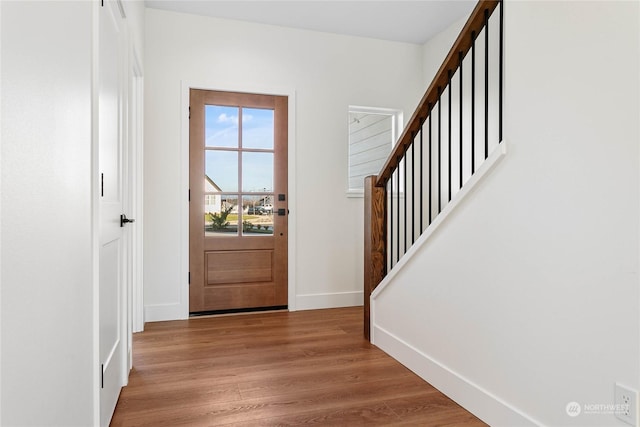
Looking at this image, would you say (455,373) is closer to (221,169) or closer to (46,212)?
(46,212)

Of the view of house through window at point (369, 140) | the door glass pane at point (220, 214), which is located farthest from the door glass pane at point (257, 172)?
the view of house through window at point (369, 140)

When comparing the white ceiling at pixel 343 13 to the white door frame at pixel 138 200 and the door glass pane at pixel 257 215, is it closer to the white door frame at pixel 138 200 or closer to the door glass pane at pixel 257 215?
the white door frame at pixel 138 200

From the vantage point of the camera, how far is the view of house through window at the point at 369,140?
14.0ft

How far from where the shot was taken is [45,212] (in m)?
0.92

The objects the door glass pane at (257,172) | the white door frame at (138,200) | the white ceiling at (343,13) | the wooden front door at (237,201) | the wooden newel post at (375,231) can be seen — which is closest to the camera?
the wooden newel post at (375,231)

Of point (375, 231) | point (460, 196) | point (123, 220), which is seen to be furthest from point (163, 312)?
point (460, 196)

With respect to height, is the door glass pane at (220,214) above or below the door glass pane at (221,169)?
below

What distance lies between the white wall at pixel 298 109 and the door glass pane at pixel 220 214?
0.71 ft

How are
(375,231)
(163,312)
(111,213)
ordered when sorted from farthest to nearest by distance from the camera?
(163,312) → (375,231) → (111,213)

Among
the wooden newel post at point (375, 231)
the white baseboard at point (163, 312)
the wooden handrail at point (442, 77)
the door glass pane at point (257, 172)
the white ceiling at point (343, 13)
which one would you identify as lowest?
the white baseboard at point (163, 312)

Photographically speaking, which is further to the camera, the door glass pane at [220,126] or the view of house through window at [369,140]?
the view of house through window at [369,140]

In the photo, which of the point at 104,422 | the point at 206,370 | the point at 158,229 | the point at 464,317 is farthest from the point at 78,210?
the point at 158,229

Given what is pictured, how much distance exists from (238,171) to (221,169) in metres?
0.15

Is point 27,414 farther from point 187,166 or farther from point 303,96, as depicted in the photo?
point 303,96
